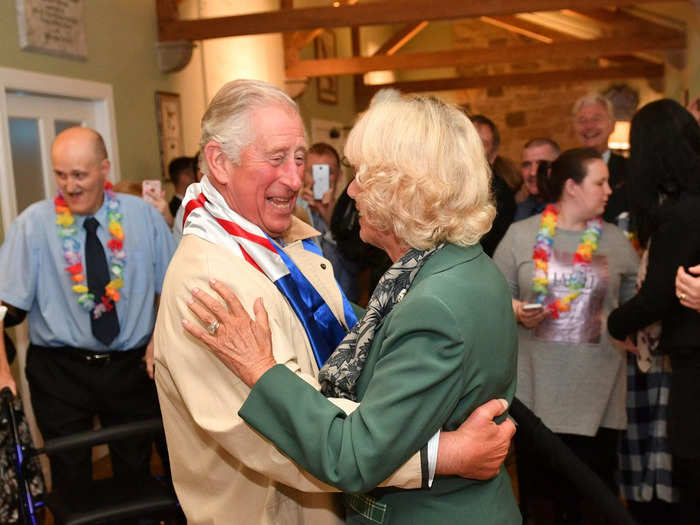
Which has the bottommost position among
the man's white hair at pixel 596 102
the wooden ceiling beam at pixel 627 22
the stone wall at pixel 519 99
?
the man's white hair at pixel 596 102

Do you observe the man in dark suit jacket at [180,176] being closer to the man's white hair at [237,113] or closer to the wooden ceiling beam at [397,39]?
the man's white hair at [237,113]

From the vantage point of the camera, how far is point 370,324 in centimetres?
132

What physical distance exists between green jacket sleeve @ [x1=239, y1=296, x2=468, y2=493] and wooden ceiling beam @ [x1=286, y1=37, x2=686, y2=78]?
7027 millimetres

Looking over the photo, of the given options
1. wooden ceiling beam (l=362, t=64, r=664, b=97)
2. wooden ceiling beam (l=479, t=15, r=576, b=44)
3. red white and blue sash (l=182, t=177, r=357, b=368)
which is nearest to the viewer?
red white and blue sash (l=182, t=177, r=357, b=368)

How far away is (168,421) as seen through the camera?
4.88ft

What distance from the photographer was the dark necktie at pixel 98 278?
2.84 m

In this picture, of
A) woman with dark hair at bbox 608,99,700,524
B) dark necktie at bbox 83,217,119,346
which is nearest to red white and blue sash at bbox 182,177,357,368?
woman with dark hair at bbox 608,99,700,524

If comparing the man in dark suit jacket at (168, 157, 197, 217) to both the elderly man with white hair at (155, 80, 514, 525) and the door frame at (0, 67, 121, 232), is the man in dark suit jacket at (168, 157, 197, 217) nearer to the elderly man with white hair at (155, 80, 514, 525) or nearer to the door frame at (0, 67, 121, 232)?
the door frame at (0, 67, 121, 232)

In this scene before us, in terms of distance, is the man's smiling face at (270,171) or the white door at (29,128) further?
the white door at (29,128)

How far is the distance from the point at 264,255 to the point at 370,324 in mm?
288

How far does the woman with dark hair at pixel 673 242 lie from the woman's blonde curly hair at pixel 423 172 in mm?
1018

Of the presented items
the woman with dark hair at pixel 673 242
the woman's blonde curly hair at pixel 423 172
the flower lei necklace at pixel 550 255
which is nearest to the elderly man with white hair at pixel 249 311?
the woman's blonde curly hair at pixel 423 172

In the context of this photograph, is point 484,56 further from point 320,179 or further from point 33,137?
point 33,137

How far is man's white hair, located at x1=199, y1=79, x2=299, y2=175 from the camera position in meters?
1.47
